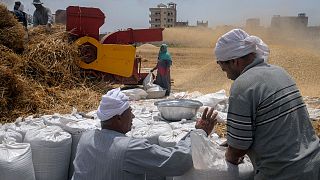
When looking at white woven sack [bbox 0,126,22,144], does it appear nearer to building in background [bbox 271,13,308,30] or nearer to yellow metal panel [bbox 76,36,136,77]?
yellow metal panel [bbox 76,36,136,77]

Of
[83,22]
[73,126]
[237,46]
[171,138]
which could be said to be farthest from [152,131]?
[83,22]

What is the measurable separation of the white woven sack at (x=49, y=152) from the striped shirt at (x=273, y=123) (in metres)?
1.79

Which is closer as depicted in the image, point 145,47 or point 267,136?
point 267,136

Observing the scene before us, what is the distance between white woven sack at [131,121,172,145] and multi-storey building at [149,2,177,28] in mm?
49390

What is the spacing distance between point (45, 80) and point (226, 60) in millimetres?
4508

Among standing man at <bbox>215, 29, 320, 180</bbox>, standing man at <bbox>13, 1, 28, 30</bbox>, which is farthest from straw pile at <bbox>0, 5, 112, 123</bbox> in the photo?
standing man at <bbox>215, 29, 320, 180</bbox>

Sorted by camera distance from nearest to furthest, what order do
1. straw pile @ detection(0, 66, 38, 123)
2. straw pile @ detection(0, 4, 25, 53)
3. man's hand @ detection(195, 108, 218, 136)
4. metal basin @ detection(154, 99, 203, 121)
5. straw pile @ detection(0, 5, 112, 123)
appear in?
man's hand @ detection(195, 108, 218, 136)
metal basin @ detection(154, 99, 203, 121)
straw pile @ detection(0, 66, 38, 123)
straw pile @ detection(0, 5, 112, 123)
straw pile @ detection(0, 4, 25, 53)

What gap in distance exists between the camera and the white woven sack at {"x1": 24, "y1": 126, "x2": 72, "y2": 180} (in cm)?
346

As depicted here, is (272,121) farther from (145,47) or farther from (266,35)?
(266,35)

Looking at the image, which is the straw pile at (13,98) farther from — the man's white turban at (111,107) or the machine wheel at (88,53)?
the man's white turban at (111,107)

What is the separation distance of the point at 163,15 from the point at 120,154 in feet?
171

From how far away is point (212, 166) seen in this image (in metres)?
2.46

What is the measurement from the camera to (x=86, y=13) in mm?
7664

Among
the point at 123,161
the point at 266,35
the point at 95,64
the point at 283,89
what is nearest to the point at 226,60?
the point at 283,89
